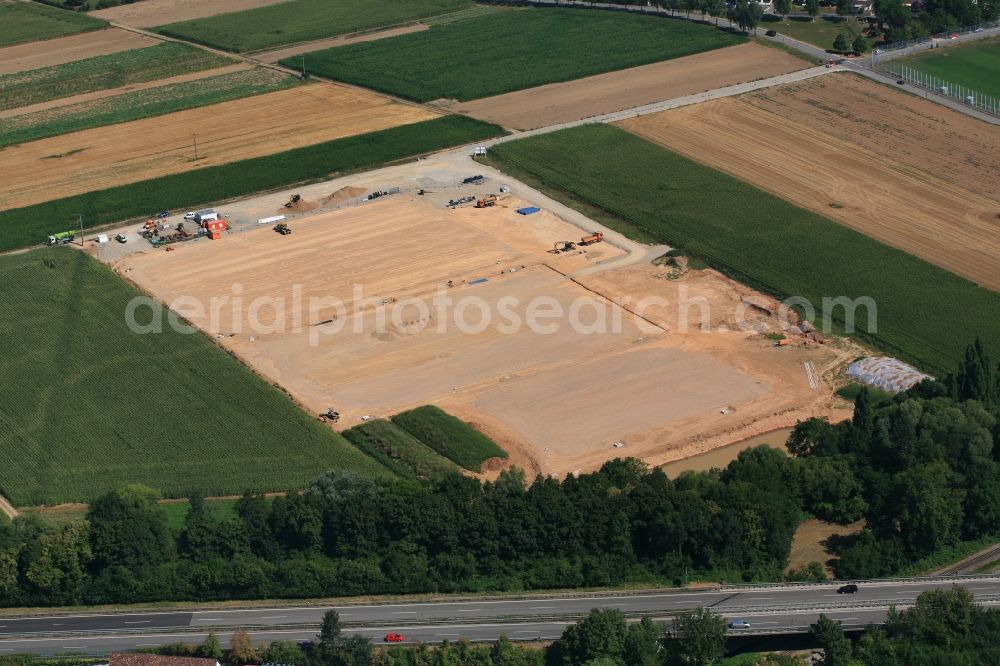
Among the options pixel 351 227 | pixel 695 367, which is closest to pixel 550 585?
pixel 695 367

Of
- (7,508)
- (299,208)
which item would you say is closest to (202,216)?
(299,208)

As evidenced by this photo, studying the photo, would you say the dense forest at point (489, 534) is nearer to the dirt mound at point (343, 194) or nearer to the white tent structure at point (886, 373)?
the white tent structure at point (886, 373)

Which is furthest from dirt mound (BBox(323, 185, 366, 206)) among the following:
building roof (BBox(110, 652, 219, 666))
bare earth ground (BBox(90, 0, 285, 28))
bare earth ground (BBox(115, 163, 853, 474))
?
bare earth ground (BBox(90, 0, 285, 28))

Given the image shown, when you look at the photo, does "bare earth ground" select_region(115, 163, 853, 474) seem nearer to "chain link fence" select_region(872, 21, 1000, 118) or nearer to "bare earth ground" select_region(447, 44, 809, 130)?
"bare earth ground" select_region(447, 44, 809, 130)

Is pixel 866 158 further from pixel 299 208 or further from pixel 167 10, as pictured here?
pixel 167 10

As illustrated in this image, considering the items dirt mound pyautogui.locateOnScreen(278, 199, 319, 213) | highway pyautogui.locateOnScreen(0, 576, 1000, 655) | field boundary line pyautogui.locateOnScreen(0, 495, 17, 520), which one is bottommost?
field boundary line pyautogui.locateOnScreen(0, 495, 17, 520)

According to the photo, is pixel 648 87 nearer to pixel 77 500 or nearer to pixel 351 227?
pixel 351 227
